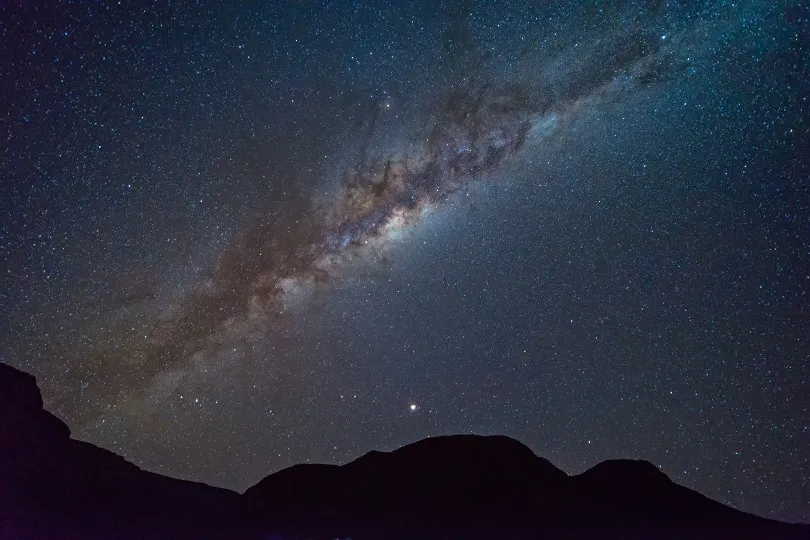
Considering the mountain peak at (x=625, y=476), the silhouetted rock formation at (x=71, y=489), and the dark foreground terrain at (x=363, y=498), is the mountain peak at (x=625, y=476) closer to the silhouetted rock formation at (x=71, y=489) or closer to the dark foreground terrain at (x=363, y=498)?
the dark foreground terrain at (x=363, y=498)

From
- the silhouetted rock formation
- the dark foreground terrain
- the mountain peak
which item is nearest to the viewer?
the silhouetted rock formation

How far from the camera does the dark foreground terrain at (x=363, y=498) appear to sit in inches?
1302

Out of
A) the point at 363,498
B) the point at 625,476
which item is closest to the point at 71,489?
the point at 363,498

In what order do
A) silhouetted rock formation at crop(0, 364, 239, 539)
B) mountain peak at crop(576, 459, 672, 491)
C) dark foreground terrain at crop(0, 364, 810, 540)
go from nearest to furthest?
silhouetted rock formation at crop(0, 364, 239, 539), dark foreground terrain at crop(0, 364, 810, 540), mountain peak at crop(576, 459, 672, 491)

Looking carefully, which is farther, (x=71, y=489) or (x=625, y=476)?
(x=625, y=476)

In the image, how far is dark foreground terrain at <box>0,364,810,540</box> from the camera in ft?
108

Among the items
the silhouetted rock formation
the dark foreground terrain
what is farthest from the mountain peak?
the silhouetted rock formation

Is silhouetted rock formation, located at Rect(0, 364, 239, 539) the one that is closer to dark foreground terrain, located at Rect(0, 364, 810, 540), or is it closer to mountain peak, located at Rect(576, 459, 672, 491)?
dark foreground terrain, located at Rect(0, 364, 810, 540)

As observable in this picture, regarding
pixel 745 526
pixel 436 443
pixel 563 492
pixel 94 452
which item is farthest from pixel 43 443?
pixel 745 526

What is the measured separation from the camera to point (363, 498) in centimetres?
6031

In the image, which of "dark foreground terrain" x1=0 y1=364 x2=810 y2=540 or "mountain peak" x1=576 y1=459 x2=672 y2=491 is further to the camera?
Result: "mountain peak" x1=576 y1=459 x2=672 y2=491

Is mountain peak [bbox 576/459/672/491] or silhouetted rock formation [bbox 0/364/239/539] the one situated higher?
silhouetted rock formation [bbox 0/364/239/539]

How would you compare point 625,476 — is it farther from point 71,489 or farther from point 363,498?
point 71,489

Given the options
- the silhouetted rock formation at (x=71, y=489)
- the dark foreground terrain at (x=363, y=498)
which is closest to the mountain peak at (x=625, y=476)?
the dark foreground terrain at (x=363, y=498)
